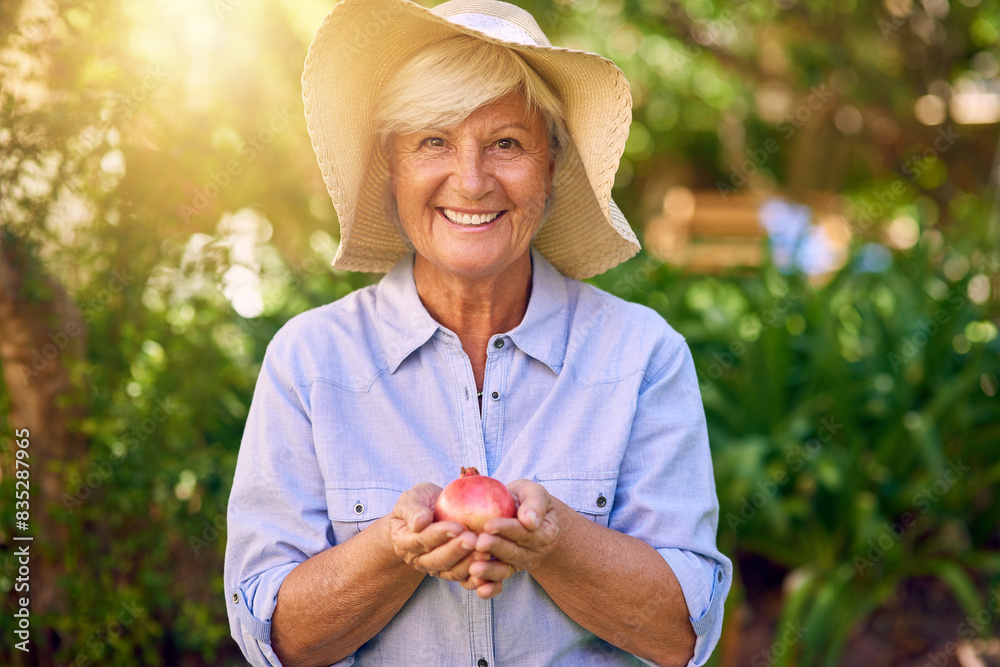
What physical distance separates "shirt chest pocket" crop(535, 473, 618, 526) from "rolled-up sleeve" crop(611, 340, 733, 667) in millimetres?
47

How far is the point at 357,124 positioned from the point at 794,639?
238 cm

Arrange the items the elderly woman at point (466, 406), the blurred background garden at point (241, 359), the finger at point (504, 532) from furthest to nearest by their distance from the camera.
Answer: the blurred background garden at point (241, 359) < the elderly woman at point (466, 406) < the finger at point (504, 532)

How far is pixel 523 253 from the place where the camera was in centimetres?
190

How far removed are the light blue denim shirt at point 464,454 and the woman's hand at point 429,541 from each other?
0.25 meters

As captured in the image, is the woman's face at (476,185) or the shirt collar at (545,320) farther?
the shirt collar at (545,320)

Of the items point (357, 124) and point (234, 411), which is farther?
point (234, 411)

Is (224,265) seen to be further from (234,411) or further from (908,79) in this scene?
(908,79)

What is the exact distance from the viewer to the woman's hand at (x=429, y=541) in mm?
1389

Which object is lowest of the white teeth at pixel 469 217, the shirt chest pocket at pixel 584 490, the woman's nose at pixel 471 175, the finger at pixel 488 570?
the shirt chest pocket at pixel 584 490

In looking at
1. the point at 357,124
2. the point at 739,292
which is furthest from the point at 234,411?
the point at 739,292

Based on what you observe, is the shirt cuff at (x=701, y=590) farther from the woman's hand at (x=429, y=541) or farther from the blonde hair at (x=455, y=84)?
the blonde hair at (x=455, y=84)

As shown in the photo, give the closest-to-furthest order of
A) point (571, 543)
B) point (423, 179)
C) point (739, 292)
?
point (571, 543)
point (423, 179)
point (739, 292)

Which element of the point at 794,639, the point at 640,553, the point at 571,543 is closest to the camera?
the point at 571,543

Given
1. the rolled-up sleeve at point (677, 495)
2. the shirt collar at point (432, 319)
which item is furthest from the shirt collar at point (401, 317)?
the rolled-up sleeve at point (677, 495)
